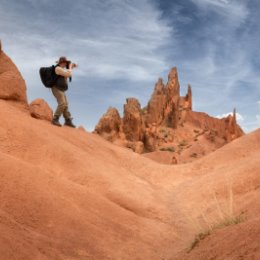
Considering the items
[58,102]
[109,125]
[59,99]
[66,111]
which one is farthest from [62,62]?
[109,125]

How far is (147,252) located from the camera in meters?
6.41

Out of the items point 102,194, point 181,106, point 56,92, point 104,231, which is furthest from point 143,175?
point 181,106

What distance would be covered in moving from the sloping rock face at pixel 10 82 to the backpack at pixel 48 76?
119 centimetres

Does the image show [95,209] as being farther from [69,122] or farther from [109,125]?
[109,125]

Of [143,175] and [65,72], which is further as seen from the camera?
[143,175]

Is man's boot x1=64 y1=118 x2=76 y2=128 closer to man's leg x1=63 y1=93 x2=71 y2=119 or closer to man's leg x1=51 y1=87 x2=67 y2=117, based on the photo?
man's leg x1=63 y1=93 x2=71 y2=119

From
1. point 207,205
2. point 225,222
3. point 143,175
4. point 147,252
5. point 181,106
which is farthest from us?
point 181,106

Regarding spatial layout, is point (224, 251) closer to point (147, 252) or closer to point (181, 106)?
point (147, 252)

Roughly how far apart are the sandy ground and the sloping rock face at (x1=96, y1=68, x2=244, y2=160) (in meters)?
37.6

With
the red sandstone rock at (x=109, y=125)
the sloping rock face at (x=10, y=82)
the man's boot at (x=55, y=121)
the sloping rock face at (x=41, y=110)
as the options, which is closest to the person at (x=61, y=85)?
the man's boot at (x=55, y=121)

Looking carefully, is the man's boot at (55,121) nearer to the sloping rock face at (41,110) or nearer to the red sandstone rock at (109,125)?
the sloping rock face at (41,110)

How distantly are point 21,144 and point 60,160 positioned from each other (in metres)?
0.93

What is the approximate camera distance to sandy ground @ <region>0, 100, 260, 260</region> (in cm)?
480

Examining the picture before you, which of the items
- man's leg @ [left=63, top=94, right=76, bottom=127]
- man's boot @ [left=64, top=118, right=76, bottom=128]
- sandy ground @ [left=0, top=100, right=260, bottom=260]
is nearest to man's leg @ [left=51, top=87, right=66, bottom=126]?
man's leg @ [left=63, top=94, right=76, bottom=127]
